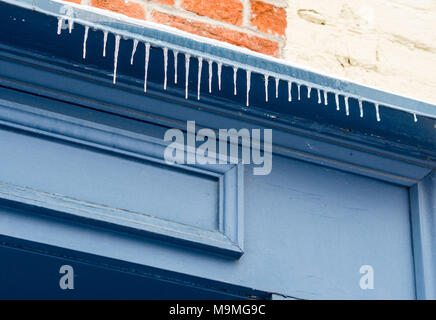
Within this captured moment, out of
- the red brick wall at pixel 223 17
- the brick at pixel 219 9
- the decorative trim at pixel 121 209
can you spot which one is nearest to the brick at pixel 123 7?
the red brick wall at pixel 223 17

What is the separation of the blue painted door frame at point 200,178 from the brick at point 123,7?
16cm

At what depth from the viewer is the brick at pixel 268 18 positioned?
85.4 inches

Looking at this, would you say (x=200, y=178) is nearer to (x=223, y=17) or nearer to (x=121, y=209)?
(x=121, y=209)

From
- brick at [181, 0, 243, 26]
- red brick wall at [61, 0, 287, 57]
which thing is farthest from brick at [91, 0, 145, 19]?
brick at [181, 0, 243, 26]

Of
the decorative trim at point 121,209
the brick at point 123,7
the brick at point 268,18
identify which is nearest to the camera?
the decorative trim at point 121,209

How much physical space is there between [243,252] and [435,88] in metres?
0.80

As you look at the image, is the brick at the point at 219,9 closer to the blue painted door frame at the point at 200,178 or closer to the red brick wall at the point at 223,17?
the red brick wall at the point at 223,17

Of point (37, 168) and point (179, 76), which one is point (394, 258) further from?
point (37, 168)

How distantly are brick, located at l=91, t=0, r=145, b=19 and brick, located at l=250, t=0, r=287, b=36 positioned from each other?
1.00ft

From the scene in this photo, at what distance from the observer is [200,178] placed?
78.2 inches

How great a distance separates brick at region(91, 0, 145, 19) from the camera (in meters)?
2.00

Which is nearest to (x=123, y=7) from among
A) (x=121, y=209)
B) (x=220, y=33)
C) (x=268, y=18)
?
(x=220, y=33)
